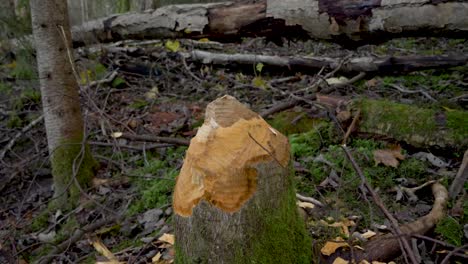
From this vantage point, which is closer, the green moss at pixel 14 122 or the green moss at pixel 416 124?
the green moss at pixel 416 124

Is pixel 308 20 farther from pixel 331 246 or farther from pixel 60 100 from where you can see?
pixel 331 246

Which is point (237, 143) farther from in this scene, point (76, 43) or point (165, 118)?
point (76, 43)

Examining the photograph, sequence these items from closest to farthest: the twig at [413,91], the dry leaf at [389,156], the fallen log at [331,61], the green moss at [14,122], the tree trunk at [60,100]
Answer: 1. the dry leaf at [389,156]
2. the tree trunk at [60,100]
3. the twig at [413,91]
4. the fallen log at [331,61]
5. the green moss at [14,122]

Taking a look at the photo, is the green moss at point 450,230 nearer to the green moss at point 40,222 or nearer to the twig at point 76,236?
the twig at point 76,236

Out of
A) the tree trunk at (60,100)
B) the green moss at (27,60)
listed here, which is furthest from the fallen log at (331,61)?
the tree trunk at (60,100)

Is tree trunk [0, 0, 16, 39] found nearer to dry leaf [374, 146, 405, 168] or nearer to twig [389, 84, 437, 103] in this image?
dry leaf [374, 146, 405, 168]

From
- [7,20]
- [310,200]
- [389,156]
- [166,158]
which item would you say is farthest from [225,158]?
[7,20]

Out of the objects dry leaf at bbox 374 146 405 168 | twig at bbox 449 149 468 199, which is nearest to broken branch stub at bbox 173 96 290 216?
twig at bbox 449 149 468 199

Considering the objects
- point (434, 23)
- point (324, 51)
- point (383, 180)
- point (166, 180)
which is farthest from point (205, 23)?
point (324, 51)
